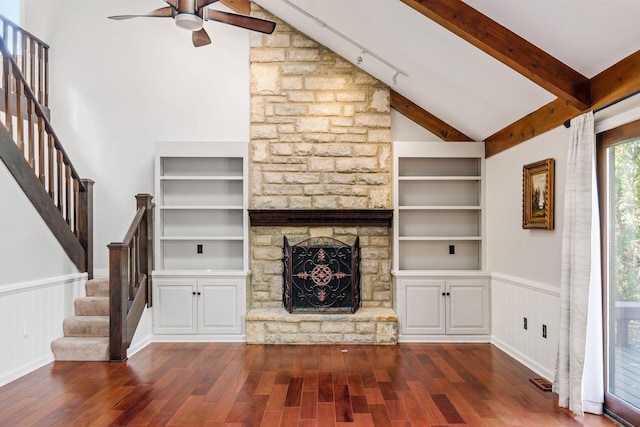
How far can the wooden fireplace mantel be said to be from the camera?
5219mm

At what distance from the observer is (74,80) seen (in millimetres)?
5520

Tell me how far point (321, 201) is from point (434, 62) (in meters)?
2.09

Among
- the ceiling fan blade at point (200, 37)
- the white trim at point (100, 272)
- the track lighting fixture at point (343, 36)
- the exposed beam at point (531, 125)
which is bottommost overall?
the white trim at point (100, 272)

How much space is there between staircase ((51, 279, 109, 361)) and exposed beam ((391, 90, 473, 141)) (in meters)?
4.05

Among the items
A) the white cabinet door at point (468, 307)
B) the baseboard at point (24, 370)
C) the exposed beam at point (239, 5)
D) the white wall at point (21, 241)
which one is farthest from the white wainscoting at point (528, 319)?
the white wall at point (21, 241)

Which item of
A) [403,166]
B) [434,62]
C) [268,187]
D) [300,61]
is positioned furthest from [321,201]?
[434,62]

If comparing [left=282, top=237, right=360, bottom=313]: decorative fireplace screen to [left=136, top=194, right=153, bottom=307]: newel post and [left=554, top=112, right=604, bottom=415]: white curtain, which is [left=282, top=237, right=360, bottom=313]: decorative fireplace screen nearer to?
[left=136, top=194, right=153, bottom=307]: newel post

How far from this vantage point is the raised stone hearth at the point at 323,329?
4934 mm

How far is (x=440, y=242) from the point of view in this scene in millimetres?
5402

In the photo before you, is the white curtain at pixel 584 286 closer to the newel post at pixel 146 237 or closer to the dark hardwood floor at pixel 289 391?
the dark hardwood floor at pixel 289 391

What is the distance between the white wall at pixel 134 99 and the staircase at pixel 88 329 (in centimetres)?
57

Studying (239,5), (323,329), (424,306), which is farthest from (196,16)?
(424,306)

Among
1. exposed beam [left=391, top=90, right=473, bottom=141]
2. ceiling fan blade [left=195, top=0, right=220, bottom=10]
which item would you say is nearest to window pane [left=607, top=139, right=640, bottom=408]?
exposed beam [left=391, top=90, right=473, bottom=141]

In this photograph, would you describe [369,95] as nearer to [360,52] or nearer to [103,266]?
[360,52]
